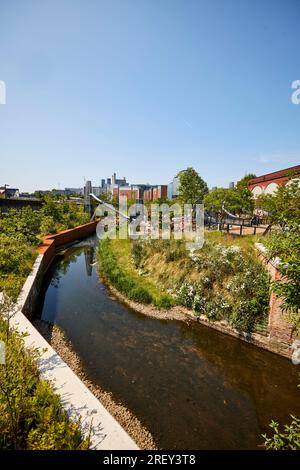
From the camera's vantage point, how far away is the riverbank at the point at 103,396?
453 centimetres

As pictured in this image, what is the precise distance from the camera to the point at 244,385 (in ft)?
19.5

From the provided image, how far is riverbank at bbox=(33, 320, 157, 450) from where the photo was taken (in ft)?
14.9

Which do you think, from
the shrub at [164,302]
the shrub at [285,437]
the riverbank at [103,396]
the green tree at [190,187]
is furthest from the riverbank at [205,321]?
the green tree at [190,187]

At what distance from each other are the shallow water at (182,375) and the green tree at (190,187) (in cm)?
1261

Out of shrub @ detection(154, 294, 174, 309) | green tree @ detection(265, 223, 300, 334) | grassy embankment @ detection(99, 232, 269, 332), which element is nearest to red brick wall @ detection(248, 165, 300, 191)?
grassy embankment @ detection(99, 232, 269, 332)

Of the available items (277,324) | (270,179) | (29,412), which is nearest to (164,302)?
(277,324)

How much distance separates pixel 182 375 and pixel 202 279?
404 cm

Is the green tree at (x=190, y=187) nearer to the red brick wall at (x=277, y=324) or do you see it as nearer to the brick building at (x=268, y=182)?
the brick building at (x=268, y=182)

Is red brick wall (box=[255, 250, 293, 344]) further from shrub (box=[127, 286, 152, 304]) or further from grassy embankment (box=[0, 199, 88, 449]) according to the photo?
grassy embankment (box=[0, 199, 88, 449])

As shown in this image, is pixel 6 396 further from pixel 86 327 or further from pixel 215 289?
pixel 215 289

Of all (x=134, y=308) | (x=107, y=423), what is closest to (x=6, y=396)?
(x=107, y=423)

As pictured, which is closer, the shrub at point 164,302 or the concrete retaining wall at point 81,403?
the concrete retaining wall at point 81,403

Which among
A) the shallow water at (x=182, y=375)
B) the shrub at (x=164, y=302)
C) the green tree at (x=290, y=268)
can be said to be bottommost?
the shallow water at (x=182, y=375)

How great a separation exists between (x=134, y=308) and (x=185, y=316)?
2.14 m
